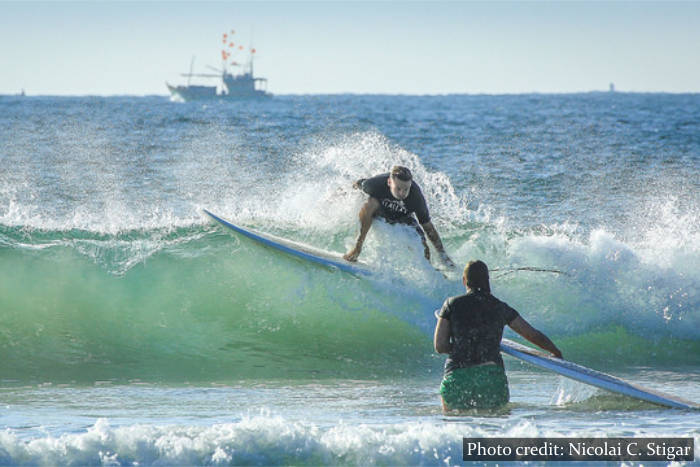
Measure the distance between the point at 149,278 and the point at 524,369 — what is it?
500cm

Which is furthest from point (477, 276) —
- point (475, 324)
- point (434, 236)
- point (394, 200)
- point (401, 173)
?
point (434, 236)

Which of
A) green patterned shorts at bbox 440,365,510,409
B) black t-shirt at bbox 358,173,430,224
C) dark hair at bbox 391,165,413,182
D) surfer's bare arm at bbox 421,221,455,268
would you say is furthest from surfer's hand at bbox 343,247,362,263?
green patterned shorts at bbox 440,365,510,409

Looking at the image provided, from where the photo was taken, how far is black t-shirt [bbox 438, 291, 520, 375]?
5430mm

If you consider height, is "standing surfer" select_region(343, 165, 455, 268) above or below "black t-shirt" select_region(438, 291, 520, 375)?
above

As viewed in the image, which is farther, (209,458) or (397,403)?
(397,403)

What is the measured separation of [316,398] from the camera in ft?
22.6

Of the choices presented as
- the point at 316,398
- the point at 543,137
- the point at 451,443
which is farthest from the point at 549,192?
the point at 543,137

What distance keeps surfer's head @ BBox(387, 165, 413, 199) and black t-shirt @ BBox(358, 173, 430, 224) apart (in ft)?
Answer: 0.46

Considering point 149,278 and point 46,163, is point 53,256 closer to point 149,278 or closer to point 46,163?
point 149,278

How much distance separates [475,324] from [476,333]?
0.06 m

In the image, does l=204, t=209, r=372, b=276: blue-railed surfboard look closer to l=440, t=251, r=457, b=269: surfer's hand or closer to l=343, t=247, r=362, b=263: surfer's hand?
l=343, t=247, r=362, b=263: surfer's hand

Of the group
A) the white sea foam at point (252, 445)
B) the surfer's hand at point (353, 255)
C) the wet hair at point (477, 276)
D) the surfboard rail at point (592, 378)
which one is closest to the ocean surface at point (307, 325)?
the white sea foam at point (252, 445)

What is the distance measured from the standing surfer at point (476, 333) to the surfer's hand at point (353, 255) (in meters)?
3.07

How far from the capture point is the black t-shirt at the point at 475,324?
5430 mm
